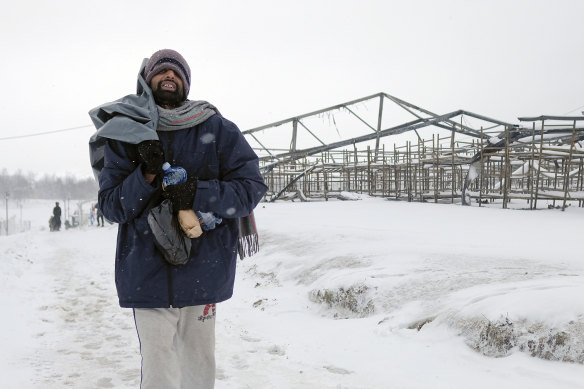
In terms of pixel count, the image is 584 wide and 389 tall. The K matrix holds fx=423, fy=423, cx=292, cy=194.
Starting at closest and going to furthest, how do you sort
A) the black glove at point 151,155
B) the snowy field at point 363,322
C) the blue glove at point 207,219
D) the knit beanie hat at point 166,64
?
the black glove at point 151,155 → the blue glove at point 207,219 → the knit beanie hat at point 166,64 → the snowy field at point 363,322

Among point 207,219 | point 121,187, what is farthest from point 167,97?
point 207,219

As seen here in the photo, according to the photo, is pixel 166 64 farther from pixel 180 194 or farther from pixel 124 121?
pixel 180 194

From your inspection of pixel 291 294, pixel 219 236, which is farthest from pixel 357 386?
pixel 291 294

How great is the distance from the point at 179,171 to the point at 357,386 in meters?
2.02

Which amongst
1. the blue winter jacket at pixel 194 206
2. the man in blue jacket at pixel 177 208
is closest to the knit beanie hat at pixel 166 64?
the man in blue jacket at pixel 177 208

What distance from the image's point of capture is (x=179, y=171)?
1702 millimetres

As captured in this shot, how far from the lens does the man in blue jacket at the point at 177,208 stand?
1703mm

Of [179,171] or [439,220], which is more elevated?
[179,171]

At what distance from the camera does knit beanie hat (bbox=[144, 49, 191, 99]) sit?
1880mm

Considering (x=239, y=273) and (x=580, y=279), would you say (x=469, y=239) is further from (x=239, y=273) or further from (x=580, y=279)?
(x=239, y=273)

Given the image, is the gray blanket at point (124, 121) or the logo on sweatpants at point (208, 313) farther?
the logo on sweatpants at point (208, 313)

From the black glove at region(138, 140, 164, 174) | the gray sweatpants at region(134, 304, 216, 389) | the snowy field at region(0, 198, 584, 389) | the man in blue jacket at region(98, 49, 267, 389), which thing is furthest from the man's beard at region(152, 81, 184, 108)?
the snowy field at region(0, 198, 584, 389)

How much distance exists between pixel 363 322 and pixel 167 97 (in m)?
3.16

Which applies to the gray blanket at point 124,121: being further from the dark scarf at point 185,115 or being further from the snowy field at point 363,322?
the snowy field at point 363,322
